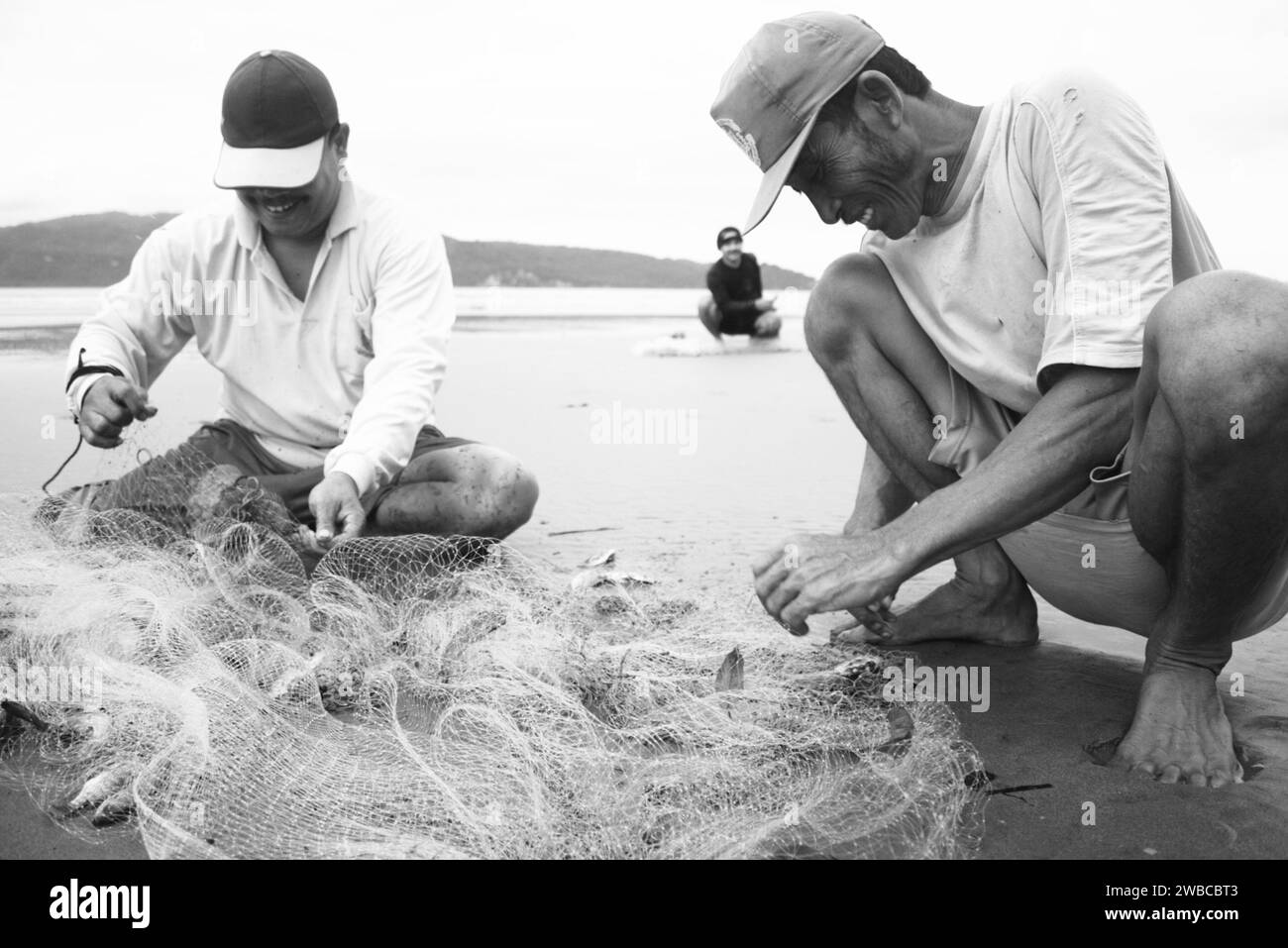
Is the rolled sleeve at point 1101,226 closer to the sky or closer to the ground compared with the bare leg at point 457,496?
closer to the sky

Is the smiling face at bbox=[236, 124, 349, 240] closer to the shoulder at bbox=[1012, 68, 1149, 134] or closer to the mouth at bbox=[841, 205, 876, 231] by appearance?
the mouth at bbox=[841, 205, 876, 231]

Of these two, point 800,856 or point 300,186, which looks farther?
point 300,186

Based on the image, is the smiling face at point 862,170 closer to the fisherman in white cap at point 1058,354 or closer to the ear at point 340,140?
the fisherman in white cap at point 1058,354

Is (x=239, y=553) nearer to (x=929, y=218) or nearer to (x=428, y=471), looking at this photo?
(x=428, y=471)

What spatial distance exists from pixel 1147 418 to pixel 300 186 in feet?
8.22

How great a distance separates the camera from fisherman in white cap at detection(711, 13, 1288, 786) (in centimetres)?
213

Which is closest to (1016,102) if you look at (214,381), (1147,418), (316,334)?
(1147,418)

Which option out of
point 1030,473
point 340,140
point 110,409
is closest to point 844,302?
point 1030,473

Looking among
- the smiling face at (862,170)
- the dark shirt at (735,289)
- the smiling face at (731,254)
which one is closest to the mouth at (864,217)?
the smiling face at (862,170)

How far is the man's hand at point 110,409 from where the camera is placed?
3.46 metres

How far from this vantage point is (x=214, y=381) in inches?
345

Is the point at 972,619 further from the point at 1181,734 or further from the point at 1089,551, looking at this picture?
the point at 1181,734

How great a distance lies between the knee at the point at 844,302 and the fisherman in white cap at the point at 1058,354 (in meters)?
0.01

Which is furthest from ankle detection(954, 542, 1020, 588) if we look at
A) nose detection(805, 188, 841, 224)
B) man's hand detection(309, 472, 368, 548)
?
man's hand detection(309, 472, 368, 548)
